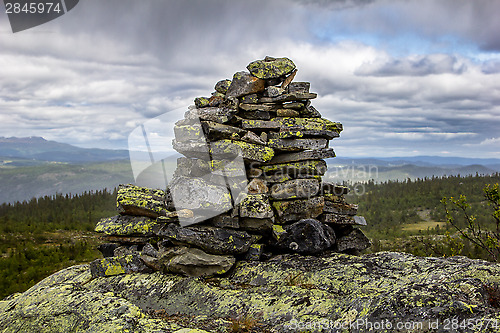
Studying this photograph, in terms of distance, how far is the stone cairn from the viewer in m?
12.3

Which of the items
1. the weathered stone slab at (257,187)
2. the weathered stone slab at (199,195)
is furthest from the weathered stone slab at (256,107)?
the weathered stone slab at (199,195)

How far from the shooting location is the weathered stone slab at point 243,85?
47.3 ft

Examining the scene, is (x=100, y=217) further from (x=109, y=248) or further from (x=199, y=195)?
(x=199, y=195)

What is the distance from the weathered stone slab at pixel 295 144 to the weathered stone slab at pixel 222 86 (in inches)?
138

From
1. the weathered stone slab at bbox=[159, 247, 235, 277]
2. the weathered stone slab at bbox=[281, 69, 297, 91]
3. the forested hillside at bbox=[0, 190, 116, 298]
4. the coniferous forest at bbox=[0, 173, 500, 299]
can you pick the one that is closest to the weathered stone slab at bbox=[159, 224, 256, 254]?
the weathered stone slab at bbox=[159, 247, 235, 277]

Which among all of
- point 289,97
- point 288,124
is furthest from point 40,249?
point 289,97

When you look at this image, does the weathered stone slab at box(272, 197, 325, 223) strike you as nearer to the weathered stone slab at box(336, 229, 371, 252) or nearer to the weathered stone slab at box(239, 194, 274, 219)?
the weathered stone slab at box(239, 194, 274, 219)

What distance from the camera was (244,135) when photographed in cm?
1385

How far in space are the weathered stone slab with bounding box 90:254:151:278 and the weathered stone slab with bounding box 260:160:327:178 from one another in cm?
606

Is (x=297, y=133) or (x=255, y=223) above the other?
(x=297, y=133)

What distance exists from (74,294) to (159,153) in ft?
20.7

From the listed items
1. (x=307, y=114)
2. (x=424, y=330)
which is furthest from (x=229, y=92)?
(x=424, y=330)

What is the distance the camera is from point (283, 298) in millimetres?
9617

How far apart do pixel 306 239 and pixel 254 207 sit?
229 cm
